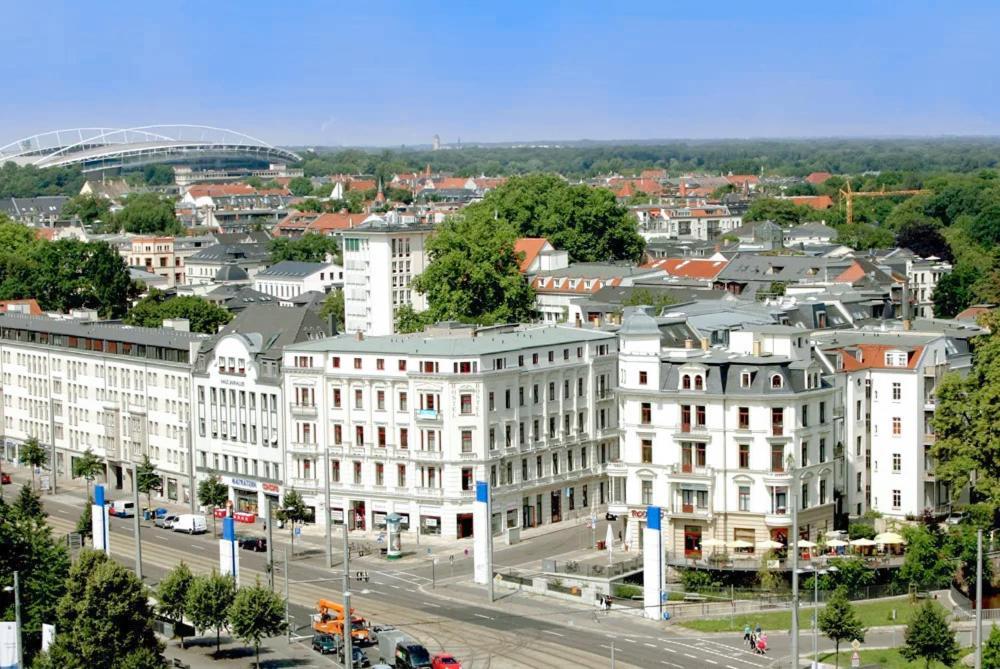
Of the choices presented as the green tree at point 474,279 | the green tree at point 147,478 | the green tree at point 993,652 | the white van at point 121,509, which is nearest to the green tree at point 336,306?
the green tree at point 474,279

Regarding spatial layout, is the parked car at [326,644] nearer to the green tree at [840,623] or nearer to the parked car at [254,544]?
the green tree at [840,623]

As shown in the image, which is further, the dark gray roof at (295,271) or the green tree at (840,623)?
the dark gray roof at (295,271)

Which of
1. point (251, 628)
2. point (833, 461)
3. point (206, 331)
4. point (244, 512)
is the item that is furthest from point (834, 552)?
point (206, 331)

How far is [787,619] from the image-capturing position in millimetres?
82312

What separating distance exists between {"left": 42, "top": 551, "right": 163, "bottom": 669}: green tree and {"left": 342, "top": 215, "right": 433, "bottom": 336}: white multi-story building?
8975 cm

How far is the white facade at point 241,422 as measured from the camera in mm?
109875

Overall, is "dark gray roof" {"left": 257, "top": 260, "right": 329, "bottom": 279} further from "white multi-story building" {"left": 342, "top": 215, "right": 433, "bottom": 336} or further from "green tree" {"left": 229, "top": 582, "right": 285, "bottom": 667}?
"green tree" {"left": 229, "top": 582, "right": 285, "bottom": 667}

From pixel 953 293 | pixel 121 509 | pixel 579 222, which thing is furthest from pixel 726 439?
pixel 579 222

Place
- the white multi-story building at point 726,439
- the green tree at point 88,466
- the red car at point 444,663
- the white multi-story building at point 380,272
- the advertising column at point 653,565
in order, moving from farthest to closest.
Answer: the white multi-story building at point 380,272
the green tree at point 88,466
the white multi-story building at point 726,439
the advertising column at point 653,565
the red car at point 444,663

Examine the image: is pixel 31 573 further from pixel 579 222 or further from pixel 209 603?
pixel 579 222

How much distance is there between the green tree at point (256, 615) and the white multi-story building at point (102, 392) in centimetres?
4067

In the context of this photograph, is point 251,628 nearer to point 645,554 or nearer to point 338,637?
point 338,637

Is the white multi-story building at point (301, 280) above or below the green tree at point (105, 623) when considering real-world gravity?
above

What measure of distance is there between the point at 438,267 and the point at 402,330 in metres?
6.02
